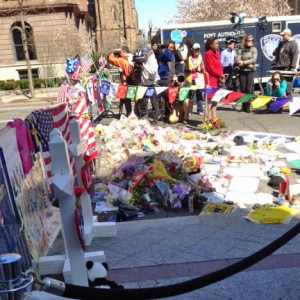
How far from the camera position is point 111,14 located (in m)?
63.5

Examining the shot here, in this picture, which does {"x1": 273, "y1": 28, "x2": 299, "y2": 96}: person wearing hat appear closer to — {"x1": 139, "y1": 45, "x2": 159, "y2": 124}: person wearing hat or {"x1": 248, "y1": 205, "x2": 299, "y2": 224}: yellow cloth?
{"x1": 139, "y1": 45, "x2": 159, "y2": 124}: person wearing hat

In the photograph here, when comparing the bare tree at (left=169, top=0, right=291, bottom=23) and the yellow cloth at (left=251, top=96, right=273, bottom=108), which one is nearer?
the yellow cloth at (left=251, top=96, right=273, bottom=108)

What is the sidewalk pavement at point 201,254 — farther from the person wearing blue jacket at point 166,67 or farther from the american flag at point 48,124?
the person wearing blue jacket at point 166,67

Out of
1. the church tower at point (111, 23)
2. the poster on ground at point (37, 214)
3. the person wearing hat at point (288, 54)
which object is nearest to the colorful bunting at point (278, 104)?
the person wearing hat at point (288, 54)

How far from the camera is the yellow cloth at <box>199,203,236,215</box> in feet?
15.5

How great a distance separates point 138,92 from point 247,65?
3208mm

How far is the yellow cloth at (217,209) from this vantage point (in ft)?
15.5

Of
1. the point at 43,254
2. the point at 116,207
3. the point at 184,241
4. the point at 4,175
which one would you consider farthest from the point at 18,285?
the point at 116,207

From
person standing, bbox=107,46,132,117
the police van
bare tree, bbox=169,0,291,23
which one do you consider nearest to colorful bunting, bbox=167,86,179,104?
person standing, bbox=107,46,132,117

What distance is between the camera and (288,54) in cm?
1141

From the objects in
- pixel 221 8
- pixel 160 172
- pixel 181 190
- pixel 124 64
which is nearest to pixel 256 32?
pixel 124 64

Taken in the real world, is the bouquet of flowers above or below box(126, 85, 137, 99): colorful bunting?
below

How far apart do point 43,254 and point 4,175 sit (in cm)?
111

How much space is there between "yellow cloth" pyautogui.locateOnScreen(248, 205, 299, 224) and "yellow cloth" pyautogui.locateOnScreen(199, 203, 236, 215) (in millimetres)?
321
